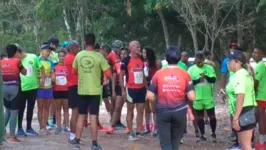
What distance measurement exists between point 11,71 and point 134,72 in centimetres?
260

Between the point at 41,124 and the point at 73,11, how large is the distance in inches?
676

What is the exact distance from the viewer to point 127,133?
14.9m

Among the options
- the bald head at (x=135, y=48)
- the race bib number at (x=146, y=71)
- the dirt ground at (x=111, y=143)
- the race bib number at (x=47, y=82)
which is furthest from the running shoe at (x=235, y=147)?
the race bib number at (x=47, y=82)

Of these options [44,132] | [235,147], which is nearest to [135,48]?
[44,132]

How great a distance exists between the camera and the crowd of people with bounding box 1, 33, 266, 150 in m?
9.95

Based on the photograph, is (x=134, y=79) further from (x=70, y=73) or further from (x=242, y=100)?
(x=242, y=100)

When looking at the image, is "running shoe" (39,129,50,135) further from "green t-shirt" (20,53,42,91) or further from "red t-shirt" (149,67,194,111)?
"red t-shirt" (149,67,194,111)

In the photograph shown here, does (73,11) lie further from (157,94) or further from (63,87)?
(157,94)

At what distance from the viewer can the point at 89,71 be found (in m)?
11.8

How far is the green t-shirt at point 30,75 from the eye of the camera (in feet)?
44.7

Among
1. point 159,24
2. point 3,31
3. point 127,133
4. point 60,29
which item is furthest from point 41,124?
point 3,31

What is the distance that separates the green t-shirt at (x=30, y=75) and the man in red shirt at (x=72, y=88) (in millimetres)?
708

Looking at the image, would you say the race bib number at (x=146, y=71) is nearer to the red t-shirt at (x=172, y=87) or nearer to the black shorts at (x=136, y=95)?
the black shorts at (x=136, y=95)

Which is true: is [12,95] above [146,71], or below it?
below
